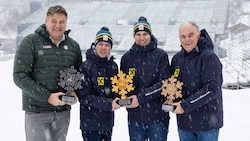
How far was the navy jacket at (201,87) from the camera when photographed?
2.88 m

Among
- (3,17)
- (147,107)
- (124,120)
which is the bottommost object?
(124,120)

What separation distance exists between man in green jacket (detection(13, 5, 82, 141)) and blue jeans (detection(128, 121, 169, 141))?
80 centimetres

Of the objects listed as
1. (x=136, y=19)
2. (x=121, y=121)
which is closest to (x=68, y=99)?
(x=121, y=121)

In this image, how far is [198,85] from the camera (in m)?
2.98

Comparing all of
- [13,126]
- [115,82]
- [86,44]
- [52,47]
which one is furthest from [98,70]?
[86,44]

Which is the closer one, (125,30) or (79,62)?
(79,62)

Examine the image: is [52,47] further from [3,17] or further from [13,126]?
[3,17]

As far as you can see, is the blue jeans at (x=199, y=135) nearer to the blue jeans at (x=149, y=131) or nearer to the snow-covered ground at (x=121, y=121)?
the blue jeans at (x=149, y=131)

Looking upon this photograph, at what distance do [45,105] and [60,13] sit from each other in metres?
0.85

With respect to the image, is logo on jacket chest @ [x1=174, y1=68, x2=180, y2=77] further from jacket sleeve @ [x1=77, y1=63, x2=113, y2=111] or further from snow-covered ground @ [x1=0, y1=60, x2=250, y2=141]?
snow-covered ground @ [x1=0, y1=60, x2=250, y2=141]

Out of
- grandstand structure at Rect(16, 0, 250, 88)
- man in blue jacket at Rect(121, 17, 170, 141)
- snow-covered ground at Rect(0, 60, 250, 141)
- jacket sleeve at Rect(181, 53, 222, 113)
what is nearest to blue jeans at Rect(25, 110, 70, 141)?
man in blue jacket at Rect(121, 17, 170, 141)

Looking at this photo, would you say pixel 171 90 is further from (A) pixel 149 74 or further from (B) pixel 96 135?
(B) pixel 96 135

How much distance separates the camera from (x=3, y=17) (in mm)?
52844

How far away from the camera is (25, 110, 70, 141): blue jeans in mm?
2889
